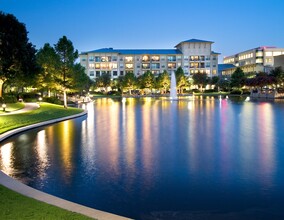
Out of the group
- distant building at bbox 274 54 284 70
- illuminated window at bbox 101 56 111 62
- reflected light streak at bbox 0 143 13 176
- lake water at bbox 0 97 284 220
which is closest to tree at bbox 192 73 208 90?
distant building at bbox 274 54 284 70

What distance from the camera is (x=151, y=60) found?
477 ft

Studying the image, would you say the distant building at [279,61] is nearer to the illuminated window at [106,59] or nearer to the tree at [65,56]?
the illuminated window at [106,59]

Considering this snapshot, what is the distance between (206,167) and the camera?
1166 cm

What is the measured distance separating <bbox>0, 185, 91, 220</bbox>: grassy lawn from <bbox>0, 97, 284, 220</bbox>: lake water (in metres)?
1.39

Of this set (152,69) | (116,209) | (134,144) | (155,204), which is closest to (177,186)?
(155,204)

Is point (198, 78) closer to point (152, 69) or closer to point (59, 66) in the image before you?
point (152, 69)

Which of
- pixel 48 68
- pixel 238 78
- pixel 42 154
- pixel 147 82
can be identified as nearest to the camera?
pixel 42 154

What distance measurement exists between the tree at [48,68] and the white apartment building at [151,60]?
3474 inches

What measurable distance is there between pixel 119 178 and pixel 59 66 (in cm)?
3326

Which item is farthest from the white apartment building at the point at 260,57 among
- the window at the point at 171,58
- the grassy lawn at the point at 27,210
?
the grassy lawn at the point at 27,210

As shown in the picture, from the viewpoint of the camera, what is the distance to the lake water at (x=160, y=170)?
8180 mm

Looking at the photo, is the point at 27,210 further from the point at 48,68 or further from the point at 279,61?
the point at 279,61

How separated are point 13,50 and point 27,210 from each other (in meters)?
33.1

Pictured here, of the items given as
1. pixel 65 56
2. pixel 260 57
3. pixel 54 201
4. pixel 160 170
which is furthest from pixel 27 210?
pixel 260 57
